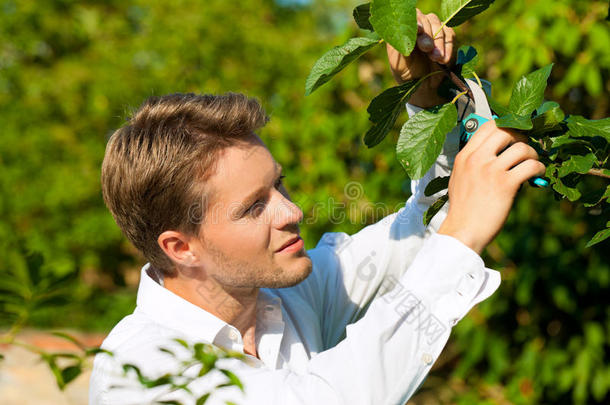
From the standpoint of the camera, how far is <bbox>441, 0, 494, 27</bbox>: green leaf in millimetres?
1365

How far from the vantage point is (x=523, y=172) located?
1212 millimetres

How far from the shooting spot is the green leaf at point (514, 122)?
3.97ft

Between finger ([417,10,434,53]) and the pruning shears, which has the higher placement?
finger ([417,10,434,53])

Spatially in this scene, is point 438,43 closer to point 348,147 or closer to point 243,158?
point 243,158

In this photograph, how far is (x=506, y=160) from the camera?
3.99 feet

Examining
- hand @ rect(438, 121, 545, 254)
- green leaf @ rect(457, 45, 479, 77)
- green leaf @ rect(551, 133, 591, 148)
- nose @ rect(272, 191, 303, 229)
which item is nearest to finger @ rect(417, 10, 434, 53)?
green leaf @ rect(457, 45, 479, 77)

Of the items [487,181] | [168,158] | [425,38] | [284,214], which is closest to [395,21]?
[425,38]

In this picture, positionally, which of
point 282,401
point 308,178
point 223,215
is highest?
point 223,215

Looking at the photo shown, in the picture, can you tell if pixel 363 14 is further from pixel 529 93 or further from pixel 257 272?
pixel 257 272

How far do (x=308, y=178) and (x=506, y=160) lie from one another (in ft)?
7.56

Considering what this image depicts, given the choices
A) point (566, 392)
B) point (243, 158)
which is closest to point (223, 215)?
point (243, 158)

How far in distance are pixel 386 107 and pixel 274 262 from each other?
0.47m

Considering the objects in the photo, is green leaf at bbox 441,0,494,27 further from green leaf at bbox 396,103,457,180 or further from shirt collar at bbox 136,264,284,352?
shirt collar at bbox 136,264,284,352

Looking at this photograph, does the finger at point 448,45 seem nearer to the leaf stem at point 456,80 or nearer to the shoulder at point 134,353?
the leaf stem at point 456,80
